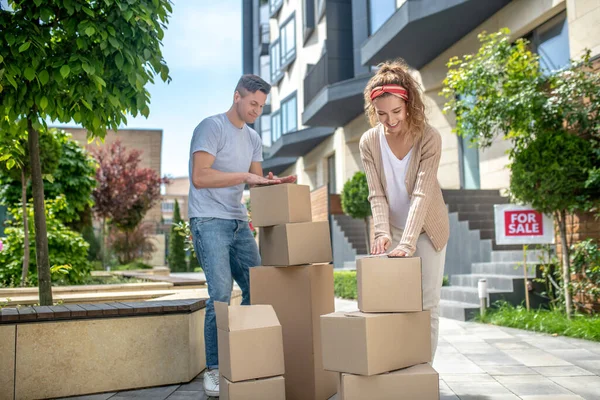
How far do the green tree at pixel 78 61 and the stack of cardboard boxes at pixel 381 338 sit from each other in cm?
232

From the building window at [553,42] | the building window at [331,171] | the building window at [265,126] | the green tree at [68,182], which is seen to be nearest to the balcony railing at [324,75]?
the building window at [331,171]

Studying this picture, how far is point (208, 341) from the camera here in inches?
133

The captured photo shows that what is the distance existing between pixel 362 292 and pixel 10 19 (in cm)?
297

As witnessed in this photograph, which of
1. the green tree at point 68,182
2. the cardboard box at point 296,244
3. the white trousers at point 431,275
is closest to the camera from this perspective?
the white trousers at point 431,275

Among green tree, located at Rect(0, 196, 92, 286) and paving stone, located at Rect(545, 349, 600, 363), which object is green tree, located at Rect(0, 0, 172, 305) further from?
paving stone, located at Rect(545, 349, 600, 363)

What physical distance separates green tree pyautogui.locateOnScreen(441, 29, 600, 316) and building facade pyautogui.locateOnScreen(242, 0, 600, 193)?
44cm

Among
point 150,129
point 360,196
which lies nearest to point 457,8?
point 360,196

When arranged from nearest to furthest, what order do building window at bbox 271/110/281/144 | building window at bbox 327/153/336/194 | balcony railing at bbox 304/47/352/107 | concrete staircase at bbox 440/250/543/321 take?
concrete staircase at bbox 440/250/543/321 → balcony railing at bbox 304/47/352/107 → building window at bbox 327/153/336/194 → building window at bbox 271/110/281/144

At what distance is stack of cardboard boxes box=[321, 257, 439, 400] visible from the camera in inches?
97.0

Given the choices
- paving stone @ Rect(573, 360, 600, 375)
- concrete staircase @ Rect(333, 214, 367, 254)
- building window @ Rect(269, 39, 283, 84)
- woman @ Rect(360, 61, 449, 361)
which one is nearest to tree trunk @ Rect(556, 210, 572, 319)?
paving stone @ Rect(573, 360, 600, 375)

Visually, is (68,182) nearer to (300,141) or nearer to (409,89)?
(300,141)

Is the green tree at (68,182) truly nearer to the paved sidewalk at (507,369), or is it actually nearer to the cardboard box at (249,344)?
the paved sidewalk at (507,369)

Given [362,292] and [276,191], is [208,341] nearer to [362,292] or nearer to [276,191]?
[276,191]

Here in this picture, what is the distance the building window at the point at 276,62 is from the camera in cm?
2325
